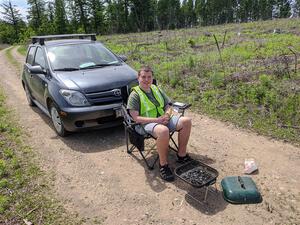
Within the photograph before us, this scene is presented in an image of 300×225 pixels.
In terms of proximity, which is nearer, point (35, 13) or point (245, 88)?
point (245, 88)

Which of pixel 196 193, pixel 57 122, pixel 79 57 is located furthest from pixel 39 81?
pixel 196 193

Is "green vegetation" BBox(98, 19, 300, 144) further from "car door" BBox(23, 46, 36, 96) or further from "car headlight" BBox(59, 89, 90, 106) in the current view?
"car door" BBox(23, 46, 36, 96)

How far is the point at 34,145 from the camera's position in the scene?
5613mm

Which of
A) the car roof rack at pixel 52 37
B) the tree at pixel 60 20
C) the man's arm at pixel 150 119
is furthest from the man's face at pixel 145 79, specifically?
the tree at pixel 60 20

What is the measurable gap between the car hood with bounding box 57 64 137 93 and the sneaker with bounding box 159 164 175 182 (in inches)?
76.5

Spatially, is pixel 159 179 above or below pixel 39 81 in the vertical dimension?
below

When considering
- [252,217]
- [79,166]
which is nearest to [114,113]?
[79,166]

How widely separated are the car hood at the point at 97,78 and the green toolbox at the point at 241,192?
271cm

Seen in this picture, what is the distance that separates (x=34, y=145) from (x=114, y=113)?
5.32 ft

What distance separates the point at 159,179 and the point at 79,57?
336 centimetres

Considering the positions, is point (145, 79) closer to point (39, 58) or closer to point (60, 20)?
point (39, 58)

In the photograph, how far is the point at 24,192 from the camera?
410 centimetres

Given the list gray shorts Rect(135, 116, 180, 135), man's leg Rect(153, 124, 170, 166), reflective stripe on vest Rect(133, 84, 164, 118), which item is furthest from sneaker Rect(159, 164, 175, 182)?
reflective stripe on vest Rect(133, 84, 164, 118)

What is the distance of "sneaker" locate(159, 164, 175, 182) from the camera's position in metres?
4.18
